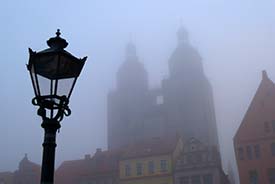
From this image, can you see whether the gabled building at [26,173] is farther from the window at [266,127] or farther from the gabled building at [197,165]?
the window at [266,127]

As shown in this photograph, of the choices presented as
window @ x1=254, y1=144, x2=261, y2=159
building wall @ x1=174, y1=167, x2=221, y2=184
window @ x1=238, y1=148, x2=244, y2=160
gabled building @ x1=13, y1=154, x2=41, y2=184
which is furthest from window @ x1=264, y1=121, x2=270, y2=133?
gabled building @ x1=13, y1=154, x2=41, y2=184

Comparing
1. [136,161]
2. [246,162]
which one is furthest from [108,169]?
[246,162]

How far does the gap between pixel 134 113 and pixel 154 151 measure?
45.2 meters

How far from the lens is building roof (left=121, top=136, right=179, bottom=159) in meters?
51.5

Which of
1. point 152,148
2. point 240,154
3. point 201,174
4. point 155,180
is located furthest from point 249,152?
point 152,148

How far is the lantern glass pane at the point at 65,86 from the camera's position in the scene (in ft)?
19.0

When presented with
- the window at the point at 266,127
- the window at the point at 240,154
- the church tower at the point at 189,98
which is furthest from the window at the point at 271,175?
the church tower at the point at 189,98

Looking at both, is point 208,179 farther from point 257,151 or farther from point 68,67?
point 68,67

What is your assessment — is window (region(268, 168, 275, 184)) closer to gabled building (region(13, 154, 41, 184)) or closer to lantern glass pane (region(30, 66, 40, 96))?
gabled building (region(13, 154, 41, 184))

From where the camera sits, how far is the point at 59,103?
230 inches

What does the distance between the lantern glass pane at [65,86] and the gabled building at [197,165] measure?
43.6 metres

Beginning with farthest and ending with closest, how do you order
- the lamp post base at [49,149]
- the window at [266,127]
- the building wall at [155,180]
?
the building wall at [155,180] < the window at [266,127] < the lamp post base at [49,149]

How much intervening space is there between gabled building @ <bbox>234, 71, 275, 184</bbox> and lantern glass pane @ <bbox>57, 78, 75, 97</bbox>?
146 feet

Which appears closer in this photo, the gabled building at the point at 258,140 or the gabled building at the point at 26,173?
the gabled building at the point at 258,140
